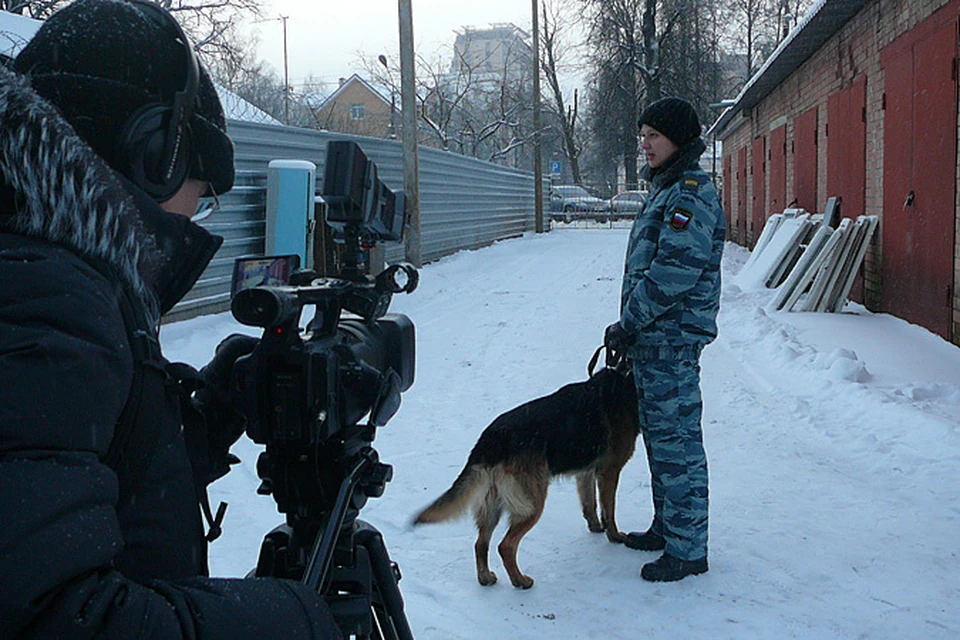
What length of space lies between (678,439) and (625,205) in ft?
127

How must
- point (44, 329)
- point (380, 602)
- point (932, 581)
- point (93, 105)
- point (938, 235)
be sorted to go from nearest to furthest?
point (44, 329), point (93, 105), point (380, 602), point (932, 581), point (938, 235)

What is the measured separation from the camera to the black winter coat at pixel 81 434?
3.01ft

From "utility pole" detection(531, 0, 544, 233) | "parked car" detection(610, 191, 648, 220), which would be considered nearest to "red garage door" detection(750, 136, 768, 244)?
"utility pole" detection(531, 0, 544, 233)

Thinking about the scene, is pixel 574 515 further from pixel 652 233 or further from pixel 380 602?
pixel 380 602

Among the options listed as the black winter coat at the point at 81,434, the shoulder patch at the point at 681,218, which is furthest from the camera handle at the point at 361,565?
the shoulder patch at the point at 681,218

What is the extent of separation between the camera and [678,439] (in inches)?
149

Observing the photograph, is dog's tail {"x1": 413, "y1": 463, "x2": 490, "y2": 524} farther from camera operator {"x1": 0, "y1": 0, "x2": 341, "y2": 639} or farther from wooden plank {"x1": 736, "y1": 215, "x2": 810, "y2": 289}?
wooden plank {"x1": 736, "y1": 215, "x2": 810, "y2": 289}

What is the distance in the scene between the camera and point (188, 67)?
4.40ft

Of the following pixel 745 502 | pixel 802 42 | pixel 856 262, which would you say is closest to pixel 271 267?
pixel 745 502

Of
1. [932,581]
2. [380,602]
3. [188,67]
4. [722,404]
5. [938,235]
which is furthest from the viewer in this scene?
[938,235]

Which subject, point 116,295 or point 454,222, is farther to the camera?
point 454,222

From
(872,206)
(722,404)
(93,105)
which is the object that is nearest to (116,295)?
(93,105)

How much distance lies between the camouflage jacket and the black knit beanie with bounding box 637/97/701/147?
0.04m

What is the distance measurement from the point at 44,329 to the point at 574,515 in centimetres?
393
